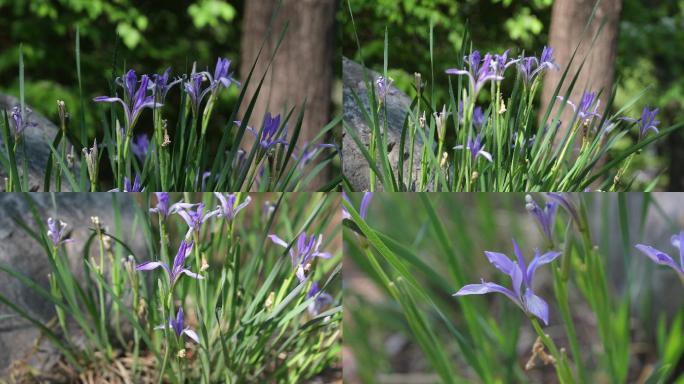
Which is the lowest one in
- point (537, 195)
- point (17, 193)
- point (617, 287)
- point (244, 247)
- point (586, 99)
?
point (617, 287)

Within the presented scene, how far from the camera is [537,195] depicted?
43.2 inches

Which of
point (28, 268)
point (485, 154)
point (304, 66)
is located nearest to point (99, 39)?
point (304, 66)

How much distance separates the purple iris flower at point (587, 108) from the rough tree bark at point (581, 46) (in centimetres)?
3

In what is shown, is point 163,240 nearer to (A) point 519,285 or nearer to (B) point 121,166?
(B) point 121,166

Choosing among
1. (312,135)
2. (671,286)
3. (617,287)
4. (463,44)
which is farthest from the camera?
(617,287)

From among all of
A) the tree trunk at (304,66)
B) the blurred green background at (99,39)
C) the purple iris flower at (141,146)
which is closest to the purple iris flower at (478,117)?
the tree trunk at (304,66)

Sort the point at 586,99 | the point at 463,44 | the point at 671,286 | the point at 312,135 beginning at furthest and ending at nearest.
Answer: the point at 671,286
the point at 312,135
the point at 586,99
the point at 463,44

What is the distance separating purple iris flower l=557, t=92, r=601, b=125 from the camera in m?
1.14

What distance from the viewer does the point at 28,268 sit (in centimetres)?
114

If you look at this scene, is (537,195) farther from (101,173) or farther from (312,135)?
(101,173)

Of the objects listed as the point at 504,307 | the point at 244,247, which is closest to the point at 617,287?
the point at 504,307

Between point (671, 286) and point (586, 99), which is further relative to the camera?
point (671, 286)

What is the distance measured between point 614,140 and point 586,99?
0.28 ft

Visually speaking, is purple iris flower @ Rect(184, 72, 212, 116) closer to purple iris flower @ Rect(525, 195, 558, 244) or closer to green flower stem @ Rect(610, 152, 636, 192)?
purple iris flower @ Rect(525, 195, 558, 244)
